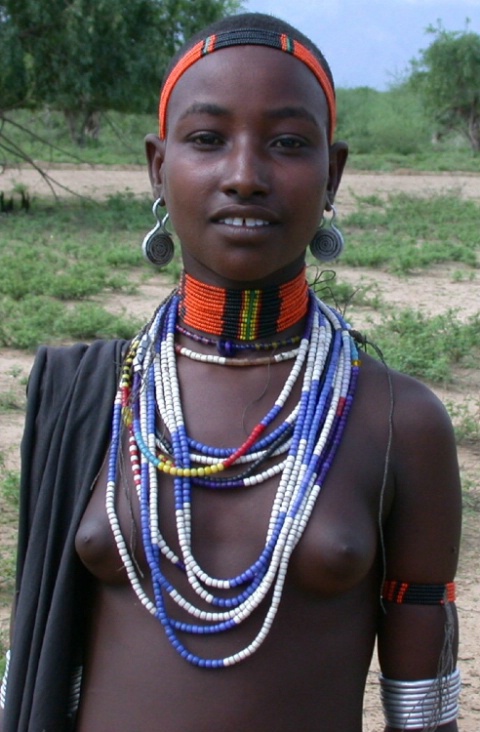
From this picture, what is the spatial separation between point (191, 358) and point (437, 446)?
41 cm

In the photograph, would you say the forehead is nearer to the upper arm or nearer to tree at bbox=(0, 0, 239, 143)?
the upper arm

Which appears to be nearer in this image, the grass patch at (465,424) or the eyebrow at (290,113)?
the eyebrow at (290,113)

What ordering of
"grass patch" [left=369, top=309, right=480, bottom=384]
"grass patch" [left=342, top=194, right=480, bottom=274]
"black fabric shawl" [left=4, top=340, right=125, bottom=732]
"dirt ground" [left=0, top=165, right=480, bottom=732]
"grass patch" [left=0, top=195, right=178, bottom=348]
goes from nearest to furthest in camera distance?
"black fabric shawl" [left=4, top=340, right=125, bottom=732], "dirt ground" [left=0, top=165, right=480, bottom=732], "grass patch" [left=369, top=309, right=480, bottom=384], "grass patch" [left=0, top=195, right=178, bottom=348], "grass patch" [left=342, top=194, right=480, bottom=274]

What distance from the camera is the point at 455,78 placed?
27.4 metres

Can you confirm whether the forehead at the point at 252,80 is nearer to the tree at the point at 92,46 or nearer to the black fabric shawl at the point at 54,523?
the black fabric shawl at the point at 54,523

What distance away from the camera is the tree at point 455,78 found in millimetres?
26969

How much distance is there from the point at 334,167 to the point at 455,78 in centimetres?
2704

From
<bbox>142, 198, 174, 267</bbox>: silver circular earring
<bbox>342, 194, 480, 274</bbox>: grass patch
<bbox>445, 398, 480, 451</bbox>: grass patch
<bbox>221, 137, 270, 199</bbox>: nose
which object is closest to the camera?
<bbox>221, 137, 270, 199</bbox>: nose

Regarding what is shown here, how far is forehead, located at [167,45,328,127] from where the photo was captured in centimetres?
158

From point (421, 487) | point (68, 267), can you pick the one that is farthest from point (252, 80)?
point (68, 267)

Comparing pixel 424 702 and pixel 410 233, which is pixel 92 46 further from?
pixel 424 702

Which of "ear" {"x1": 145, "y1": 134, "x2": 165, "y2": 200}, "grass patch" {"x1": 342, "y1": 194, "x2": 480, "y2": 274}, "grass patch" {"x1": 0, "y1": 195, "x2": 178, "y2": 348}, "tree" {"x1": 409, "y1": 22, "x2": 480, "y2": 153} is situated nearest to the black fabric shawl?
"ear" {"x1": 145, "y1": 134, "x2": 165, "y2": 200}

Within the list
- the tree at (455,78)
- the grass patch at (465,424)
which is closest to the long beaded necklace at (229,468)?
the grass patch at (465,424)

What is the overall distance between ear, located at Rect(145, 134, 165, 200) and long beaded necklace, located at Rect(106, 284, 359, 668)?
0.27 m
